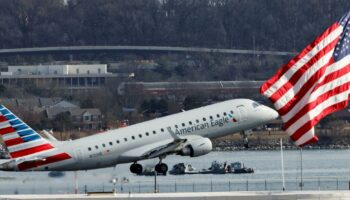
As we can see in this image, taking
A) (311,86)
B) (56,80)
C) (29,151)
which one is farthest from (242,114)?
(56,80)

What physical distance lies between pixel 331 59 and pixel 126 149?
90.0 feet

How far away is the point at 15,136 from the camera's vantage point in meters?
86.0

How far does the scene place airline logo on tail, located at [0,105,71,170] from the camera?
282 ft

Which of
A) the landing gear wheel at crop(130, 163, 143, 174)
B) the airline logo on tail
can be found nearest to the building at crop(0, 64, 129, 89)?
the landing gear wheel at crop(130, 163, 143, 174)

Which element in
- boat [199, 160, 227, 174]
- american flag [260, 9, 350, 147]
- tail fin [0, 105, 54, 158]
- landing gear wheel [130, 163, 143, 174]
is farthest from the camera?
boat [199, 160, 227, 174]

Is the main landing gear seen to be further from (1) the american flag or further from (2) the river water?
→ (1) the american flag

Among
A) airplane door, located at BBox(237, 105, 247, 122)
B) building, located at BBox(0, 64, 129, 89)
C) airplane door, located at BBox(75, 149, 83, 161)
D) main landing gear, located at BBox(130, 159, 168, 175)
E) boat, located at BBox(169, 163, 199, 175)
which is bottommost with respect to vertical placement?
main landing gear, located at BBox(130, 159, 168, 175)

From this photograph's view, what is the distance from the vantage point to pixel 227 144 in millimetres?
152250

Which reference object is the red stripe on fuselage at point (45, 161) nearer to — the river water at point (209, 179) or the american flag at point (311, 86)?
the river water at point (209, 179)

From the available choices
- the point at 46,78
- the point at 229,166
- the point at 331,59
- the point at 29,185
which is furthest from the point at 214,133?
the point at 46,78

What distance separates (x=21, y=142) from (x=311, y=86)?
86.2 feet

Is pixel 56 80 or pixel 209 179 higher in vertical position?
pixel 56 80

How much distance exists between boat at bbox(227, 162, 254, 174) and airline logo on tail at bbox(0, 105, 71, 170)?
1421 inches

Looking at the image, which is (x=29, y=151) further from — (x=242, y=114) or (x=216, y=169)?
(x=216, y=169)
